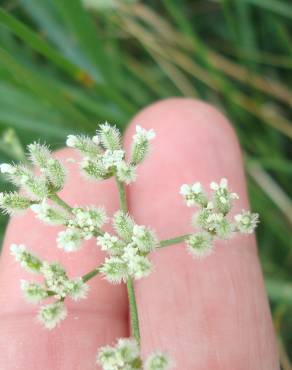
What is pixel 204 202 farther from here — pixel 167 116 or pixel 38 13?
pixel 38 13

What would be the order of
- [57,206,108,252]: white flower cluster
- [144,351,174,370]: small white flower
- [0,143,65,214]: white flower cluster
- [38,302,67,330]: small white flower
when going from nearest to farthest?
[144,351,174,370]: small white flower, [38,302,67,330]: small white flower, [57,206,108,252]: white flower cluster, [0,143,65,214]: white flower cluster

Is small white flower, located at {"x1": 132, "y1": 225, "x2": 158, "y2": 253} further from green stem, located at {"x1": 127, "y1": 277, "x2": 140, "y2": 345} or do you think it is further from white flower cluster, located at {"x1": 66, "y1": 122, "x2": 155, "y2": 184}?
white flower cluster, located at {"x1": 66, "y1": 122, "x2": 155, "y2": 184}

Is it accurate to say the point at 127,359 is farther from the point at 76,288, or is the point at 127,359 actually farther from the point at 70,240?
the point at 70,240

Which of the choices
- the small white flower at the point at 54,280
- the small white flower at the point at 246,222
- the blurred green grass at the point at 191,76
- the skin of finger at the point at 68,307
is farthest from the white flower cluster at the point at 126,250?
the blurred green grass at the point at 191,76

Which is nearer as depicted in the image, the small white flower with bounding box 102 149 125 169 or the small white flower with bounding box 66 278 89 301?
the small white flower with bounding box 66 278 89 301

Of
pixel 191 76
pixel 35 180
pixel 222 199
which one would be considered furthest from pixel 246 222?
pixel 191 76

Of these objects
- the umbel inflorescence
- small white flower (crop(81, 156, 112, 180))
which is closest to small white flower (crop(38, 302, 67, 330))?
the umbel inflorescence

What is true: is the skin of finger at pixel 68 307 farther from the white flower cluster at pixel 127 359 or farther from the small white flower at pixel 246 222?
the small white flower at pixel 246 222

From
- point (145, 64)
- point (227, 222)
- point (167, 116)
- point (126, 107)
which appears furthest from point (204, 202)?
point (145, 64)
